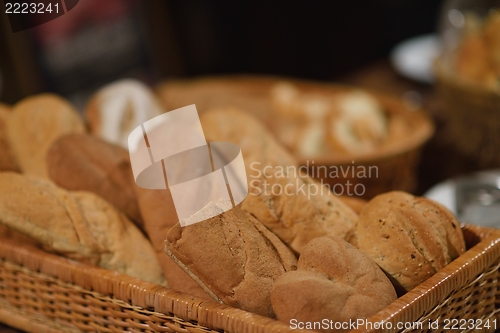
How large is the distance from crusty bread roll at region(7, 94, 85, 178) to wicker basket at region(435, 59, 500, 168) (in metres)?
1.01

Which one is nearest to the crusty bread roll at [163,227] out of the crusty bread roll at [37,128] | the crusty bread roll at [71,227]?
the crusty bread roll at [71,227]

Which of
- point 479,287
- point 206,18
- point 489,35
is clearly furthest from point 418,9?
point 479,287

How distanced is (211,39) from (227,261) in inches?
112

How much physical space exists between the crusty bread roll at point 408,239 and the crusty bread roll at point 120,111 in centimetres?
60

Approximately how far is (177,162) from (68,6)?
26 centimetres

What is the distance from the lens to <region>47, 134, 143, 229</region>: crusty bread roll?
0.90 m

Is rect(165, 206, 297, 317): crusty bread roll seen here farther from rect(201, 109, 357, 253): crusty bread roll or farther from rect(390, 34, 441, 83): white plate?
rect(390, 34, 441, 83): white plate

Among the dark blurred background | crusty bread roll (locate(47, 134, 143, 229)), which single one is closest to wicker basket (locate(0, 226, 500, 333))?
crusty bread roll (locate(47, 134, 143, 229))

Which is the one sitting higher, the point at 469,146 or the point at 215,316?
the point at 215,316

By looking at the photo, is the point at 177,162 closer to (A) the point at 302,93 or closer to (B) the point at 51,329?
(B) the point at 51,329

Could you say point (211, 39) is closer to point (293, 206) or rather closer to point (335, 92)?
point (335, 92)

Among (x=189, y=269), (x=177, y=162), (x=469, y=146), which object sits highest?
(x=177, y=162)

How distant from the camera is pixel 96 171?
0.91m

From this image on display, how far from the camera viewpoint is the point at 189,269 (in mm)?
685
